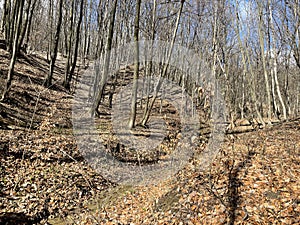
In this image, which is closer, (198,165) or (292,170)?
(292,170)

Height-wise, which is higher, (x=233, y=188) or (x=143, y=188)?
(x=233, y=188)

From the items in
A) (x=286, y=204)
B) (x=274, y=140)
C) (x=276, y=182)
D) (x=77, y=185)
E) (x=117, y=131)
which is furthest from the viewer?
(x=117, y=131)

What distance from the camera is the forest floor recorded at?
16.4 feet

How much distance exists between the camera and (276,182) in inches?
217

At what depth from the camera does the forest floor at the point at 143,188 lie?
5000 mm

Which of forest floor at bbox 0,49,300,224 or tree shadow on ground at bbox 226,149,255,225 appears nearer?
tree shadow on ground at bbox 226,149,255,225

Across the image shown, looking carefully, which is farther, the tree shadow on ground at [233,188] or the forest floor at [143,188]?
the forest floor at [143,188]

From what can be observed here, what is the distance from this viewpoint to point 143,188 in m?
7.36

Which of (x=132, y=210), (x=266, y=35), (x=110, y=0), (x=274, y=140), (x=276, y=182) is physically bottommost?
(x=132, y=210)

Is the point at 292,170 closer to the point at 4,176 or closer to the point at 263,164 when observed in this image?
the point at 263,164

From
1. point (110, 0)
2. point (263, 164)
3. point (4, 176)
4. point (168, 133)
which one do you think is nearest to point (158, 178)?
point (263, 164)

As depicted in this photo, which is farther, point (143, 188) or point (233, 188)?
point (143, 188)

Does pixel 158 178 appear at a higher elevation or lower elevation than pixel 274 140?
lower

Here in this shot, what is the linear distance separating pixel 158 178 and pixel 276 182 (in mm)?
3298
